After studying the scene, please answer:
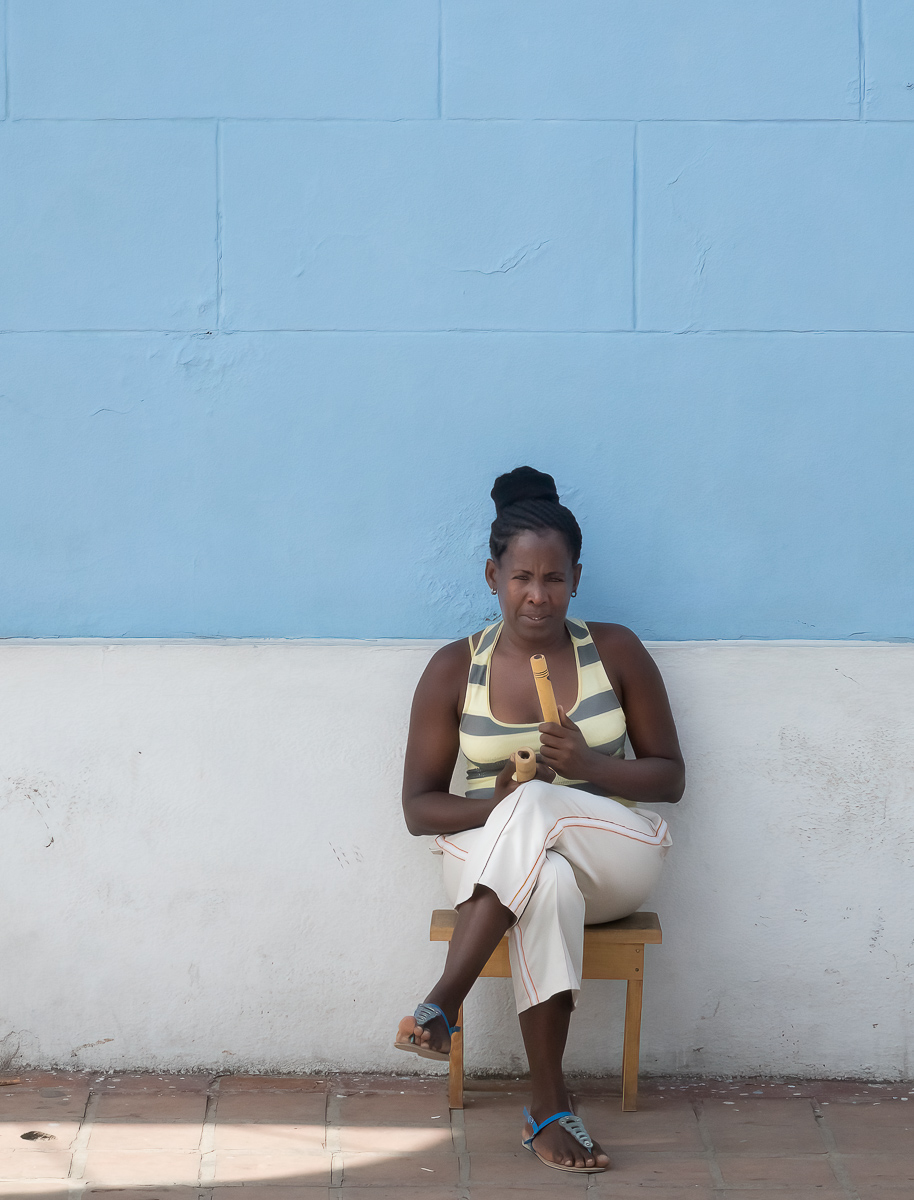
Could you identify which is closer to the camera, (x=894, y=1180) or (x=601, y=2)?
(x=894, y=1180)

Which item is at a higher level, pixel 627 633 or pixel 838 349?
pixel 838 349

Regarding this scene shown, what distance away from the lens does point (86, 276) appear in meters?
3.11

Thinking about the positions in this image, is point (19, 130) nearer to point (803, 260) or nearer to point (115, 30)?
point (115, 30)

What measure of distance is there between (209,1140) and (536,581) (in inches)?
61.3

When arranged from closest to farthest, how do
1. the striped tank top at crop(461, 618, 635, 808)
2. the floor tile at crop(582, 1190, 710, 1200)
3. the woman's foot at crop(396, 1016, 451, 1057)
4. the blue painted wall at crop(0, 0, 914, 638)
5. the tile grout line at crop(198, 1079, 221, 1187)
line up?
the woman's foot at crop(396, 1016, 451, 1057), the floor tile at crop(582, 1190, 710, 1200), the tile grout line at crop(198, 1079, 221, 1187), the striped tank top at crop(461, 618, 635, 808), the blue painted wall at crop(0, 0, 914, 638)

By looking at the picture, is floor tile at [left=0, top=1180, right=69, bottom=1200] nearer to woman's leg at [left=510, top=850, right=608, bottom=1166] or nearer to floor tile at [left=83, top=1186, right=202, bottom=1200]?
floor tile at [left=83, top=1186, right=202, bottom=1200]

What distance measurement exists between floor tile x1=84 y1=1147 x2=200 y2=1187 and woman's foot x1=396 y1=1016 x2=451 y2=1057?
2.17 feet

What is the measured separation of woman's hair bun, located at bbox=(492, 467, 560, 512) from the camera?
9.72 feet

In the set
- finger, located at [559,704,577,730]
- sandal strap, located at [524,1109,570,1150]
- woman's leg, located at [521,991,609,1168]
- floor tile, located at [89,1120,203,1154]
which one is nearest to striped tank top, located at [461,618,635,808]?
finger, located at [559,704,577,730]

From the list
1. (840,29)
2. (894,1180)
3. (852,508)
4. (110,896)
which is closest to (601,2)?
(840,29)

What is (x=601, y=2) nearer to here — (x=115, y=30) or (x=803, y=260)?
(x=803, y=260)

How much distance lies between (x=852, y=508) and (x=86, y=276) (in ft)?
7.00

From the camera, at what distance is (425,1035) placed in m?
2.43

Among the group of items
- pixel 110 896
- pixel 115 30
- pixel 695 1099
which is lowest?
pixel 695 1099
